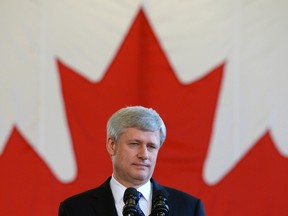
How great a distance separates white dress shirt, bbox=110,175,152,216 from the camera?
1924mm

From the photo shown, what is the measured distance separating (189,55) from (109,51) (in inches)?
18.2

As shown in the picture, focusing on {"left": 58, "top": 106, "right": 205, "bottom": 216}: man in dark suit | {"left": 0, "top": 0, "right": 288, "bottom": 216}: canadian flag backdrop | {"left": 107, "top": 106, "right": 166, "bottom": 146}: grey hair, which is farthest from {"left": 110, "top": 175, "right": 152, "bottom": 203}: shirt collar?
{"left": 0, "top": 0, "right": 288, "bottom": 216}: canadian flag backdrop

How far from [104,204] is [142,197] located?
12 cm

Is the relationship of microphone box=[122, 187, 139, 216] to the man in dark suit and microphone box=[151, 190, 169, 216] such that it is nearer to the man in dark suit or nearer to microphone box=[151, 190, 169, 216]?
microphone box=[151, 190, 169, 216]

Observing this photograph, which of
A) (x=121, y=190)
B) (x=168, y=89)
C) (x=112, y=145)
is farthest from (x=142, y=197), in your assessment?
(x=168, y=89)

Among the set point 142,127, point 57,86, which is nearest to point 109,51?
point 57,86

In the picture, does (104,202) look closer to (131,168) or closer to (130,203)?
(131,168)

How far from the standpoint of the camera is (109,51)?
3609mm

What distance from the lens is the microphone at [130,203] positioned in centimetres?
163

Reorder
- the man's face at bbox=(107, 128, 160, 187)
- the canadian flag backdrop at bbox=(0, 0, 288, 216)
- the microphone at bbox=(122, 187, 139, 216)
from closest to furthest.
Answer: the microphone at bbox=(122, 187, 139, 216), the man's face at bbox=(107, 128, 160, 187), the canadian flag backdrop at bbox=(0, 0, 288, 216)

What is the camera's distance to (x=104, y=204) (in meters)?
1.95

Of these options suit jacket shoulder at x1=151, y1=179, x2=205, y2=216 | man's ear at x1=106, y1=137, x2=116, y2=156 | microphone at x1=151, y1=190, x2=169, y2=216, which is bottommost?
microphone at x1=151, y1=190, x2=169, y2=216

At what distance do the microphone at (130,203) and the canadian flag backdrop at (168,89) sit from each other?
1839mm

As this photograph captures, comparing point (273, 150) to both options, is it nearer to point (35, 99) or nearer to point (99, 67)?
point (99, 67)
